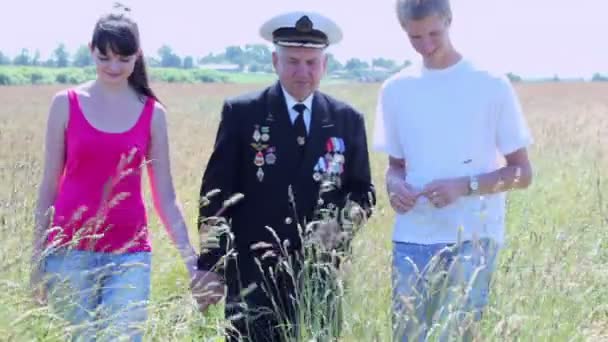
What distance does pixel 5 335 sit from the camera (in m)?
2.65

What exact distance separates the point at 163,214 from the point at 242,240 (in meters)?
0.31

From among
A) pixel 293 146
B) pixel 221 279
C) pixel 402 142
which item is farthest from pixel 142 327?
pixel 402 142

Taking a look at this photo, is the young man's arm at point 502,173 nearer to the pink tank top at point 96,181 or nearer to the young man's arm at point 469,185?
the young man's arm at point 469,185

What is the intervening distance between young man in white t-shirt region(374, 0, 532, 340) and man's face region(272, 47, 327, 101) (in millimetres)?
267

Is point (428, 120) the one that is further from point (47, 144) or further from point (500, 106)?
point (47, 144)

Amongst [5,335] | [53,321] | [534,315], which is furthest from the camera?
[534,315]

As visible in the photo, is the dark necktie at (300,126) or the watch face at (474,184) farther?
the dark necktie at (300,126)

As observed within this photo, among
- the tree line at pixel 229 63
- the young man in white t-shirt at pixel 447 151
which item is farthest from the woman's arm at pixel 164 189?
the tree line at pixel 229 63

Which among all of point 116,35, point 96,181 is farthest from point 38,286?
point 116,35

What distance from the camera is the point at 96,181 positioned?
3365 mm

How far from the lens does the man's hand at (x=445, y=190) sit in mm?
3262

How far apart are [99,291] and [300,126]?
3.03 feet

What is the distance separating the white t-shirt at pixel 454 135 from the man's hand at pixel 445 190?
7 cm

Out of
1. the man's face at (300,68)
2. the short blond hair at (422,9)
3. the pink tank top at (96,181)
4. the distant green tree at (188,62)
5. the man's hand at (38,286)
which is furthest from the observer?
the distant green tree at (188,62)
